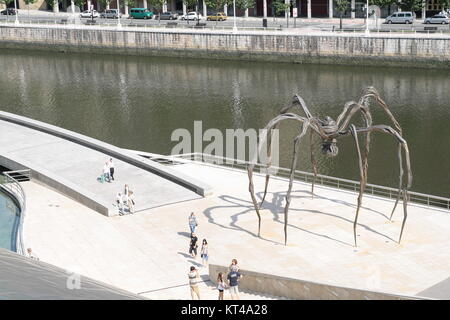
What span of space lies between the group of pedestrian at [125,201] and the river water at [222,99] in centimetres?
1642

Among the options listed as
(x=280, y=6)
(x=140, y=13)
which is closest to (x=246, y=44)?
(x=280, y=6)

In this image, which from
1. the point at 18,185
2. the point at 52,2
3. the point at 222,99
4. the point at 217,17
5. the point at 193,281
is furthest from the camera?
the point at 52,2

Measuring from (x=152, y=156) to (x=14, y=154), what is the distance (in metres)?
7.95

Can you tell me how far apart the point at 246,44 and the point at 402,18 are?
20.6 metres

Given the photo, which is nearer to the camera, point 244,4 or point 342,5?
point 342,5

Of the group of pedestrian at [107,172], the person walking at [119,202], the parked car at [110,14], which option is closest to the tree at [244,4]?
the parked car at [110,14]

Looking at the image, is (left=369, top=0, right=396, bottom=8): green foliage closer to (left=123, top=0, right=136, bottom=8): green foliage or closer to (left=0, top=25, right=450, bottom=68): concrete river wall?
(left=0, top=25, right=450, bottom=68): concrete river wall

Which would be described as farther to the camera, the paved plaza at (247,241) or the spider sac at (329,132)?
the spider sac at (329,132)

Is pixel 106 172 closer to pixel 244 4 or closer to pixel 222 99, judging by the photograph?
pixel 222 99

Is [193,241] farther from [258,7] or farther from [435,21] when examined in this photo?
[258,7]

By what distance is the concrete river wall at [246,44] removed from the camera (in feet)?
280

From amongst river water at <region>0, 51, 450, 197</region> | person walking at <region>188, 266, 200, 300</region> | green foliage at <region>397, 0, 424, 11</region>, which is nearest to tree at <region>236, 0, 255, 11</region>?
river water at <region>0, 51, 450, 197</region>

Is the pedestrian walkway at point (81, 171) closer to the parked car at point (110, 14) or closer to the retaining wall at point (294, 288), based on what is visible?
the retaining wall at point (294, 288)

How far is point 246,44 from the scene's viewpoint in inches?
3743
